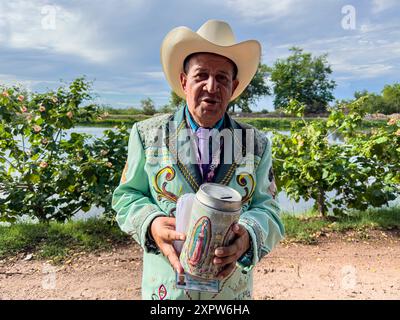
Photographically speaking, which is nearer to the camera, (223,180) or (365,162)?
(223,180)

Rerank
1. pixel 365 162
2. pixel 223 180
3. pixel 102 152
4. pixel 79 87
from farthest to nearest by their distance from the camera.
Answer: pixel 365 162 < pixel 79 87 < pixel 102 152 < pixel 223 180

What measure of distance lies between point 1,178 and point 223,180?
3990 millimetres

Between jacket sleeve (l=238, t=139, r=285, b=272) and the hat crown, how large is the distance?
0.50 m

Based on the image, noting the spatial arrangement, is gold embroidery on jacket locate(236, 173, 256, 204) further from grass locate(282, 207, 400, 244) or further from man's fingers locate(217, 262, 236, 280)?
grass locate(282, 207, 400, 244)

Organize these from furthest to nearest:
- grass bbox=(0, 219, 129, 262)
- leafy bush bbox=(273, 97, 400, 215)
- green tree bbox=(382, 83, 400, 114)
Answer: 1. green tree bbox=(382, 83, 400, 114)
2. leafy bush bbox=(273, 97, 400, 215)
3. grass bbox=(0, 219, 129, 262)

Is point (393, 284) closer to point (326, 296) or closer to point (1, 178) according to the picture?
point (326, 296)

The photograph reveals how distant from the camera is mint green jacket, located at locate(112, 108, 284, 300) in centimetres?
156

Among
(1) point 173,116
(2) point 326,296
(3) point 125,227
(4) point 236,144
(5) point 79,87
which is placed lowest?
(2) point 326,296

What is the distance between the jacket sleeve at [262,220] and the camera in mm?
1444

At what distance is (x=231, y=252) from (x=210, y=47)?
84 centimetres

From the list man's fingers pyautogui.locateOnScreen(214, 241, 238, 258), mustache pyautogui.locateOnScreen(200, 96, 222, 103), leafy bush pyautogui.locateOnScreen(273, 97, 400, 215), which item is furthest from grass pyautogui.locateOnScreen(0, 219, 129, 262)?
man's fingers pyautogui.locateOnScreen(214, 241, 238, 258)

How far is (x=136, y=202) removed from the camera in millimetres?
1593

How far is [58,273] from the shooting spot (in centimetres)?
382

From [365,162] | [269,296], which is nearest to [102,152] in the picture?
[269,296]
